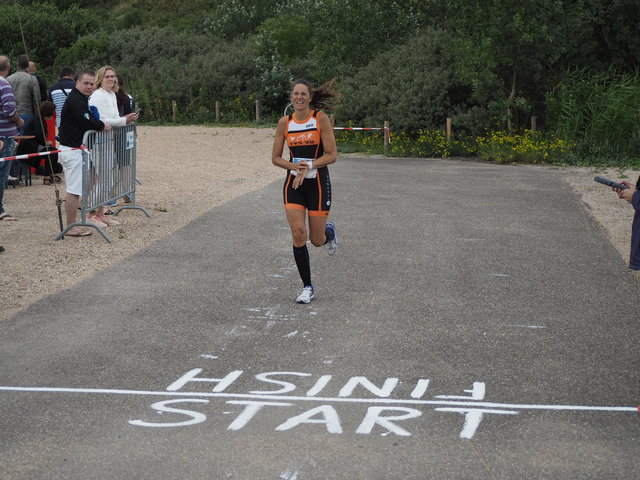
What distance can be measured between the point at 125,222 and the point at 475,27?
1316 cm

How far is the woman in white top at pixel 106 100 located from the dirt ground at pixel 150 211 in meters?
0.92

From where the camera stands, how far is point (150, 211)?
13500 mm

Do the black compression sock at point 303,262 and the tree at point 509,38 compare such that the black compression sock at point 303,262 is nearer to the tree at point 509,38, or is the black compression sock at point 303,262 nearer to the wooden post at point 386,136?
the tree at point 509,38

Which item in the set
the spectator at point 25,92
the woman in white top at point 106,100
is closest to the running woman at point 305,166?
the woman in white top at point 106,100

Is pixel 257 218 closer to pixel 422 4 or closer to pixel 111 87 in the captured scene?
pixel 111 87

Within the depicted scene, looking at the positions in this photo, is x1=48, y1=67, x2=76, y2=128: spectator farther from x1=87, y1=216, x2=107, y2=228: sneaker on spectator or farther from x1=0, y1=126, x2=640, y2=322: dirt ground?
x1=87, y1=216, x2=107, y2=228: sneaker on spectator

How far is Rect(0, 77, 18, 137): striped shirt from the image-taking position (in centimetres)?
1194

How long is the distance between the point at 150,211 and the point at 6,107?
2.50 m

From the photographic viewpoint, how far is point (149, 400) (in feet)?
18.6

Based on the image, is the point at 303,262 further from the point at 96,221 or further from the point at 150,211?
the point at 150,211

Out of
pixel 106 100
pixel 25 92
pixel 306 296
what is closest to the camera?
pixel 306 296

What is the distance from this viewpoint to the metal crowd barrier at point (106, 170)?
11.1 metres

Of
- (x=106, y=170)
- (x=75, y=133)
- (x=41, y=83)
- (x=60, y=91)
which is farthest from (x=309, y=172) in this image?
(x=41, y=83)

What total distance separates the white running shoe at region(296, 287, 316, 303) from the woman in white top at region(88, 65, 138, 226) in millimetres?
4495
